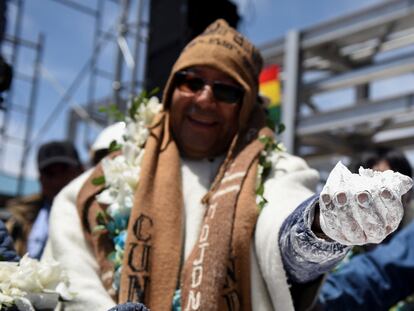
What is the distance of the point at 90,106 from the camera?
6523 millimetres

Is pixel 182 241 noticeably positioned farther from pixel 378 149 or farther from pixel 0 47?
pixel 378 149

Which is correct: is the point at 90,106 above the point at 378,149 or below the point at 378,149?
above

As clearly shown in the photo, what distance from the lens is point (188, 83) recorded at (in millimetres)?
1820

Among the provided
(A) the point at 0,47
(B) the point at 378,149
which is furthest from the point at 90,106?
(A) the point at 0,47

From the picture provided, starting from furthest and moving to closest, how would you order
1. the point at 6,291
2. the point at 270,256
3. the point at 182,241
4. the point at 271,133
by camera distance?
the point at 271,133, the point at 182,241, the point at 270,256, the point at 6,291

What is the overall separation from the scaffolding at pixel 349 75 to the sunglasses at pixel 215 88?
2.36 metres

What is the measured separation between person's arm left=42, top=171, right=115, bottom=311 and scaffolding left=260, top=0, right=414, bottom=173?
269 centimetres

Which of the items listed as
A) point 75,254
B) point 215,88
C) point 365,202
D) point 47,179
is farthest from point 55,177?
point 365,202

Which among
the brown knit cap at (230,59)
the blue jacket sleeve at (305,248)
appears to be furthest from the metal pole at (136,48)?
the blue jacket sleeve at (305,248)

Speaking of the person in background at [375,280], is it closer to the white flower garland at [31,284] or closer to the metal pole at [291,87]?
the white flower garland at [31,284]

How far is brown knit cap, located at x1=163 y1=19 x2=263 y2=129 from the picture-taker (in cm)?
177

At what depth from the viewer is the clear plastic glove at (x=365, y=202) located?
3.17 ft

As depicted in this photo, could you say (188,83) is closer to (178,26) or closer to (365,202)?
(365,202)

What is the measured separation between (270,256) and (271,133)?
0.48 metres
